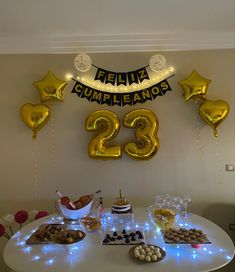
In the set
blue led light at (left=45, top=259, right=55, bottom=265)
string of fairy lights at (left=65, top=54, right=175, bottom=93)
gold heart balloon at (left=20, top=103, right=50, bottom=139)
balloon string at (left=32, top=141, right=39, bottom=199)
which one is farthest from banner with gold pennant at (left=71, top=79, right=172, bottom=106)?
A: blue led light at (left=45, top=259, right=55, bottom=265)

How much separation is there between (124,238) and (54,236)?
441 mm

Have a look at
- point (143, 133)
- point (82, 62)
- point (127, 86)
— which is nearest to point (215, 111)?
point (143, 133)

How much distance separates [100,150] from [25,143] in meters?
0.83

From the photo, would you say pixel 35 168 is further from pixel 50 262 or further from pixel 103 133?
pixel 50 262

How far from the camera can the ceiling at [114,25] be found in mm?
2236

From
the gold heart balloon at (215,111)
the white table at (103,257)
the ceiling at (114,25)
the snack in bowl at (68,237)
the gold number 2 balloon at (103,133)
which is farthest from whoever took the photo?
the gold number 2 balloon at (103,133)

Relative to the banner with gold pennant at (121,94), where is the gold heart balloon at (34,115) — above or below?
below

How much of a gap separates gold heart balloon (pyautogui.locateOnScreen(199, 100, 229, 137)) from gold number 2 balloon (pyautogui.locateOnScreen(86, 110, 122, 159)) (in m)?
0.87

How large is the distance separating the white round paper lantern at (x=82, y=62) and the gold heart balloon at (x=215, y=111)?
1.20 meters

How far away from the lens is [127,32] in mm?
2756

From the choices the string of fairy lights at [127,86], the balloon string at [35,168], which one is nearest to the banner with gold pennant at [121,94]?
the string of fairy lights at [127,86]

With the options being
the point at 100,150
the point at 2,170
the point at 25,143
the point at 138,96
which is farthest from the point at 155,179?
the point at 2,170

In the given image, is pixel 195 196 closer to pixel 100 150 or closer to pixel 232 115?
pixel 232 115

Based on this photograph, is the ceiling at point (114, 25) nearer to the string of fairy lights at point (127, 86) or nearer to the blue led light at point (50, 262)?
the string of fairy lights at point (127, 86)
